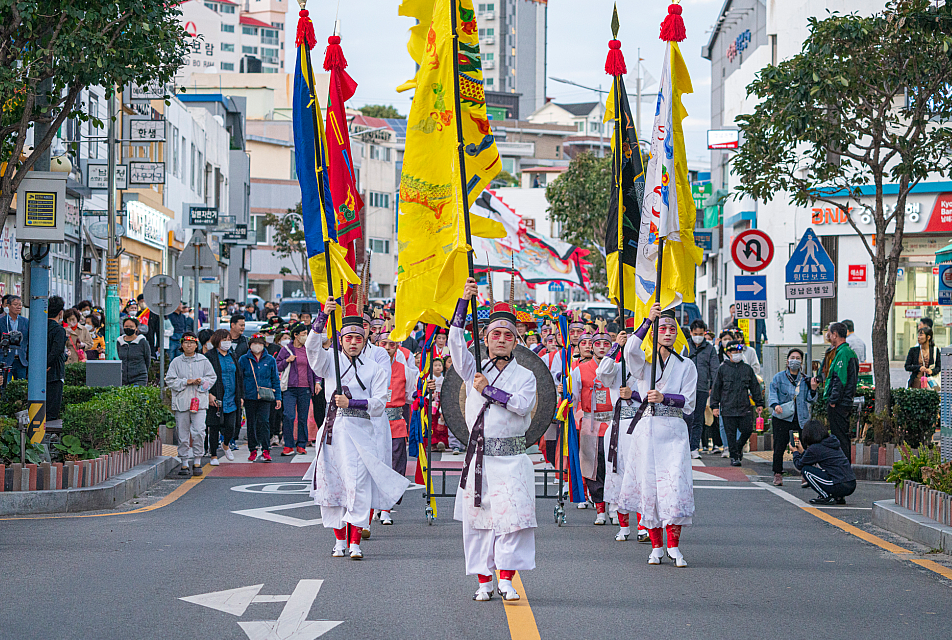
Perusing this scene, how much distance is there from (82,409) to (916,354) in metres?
13.9

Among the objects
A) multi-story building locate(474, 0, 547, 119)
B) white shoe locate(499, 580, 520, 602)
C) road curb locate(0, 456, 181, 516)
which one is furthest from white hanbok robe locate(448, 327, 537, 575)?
multi-story building locate(474, 0, 547, 119)

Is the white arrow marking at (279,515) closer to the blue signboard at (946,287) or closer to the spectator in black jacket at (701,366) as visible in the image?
the spectator in black jacket at (701,366)

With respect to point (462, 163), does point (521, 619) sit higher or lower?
lower

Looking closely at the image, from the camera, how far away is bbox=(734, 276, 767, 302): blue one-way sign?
18.1 m

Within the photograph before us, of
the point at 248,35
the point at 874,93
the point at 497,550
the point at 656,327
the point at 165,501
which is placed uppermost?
the point at 248,35

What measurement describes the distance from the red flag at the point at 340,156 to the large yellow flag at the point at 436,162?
1639 millimetres

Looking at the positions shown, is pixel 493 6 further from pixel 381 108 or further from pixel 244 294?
pixel 244 294

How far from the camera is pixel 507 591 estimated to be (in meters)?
7.27

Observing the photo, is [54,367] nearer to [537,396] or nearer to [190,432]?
[190,432]

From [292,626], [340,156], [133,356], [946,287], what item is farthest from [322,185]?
[946,287]

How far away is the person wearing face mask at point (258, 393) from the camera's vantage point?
1627cm

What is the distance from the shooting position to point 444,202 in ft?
28.4

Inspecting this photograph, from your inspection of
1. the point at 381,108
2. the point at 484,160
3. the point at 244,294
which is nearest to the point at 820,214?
the point at 484,160

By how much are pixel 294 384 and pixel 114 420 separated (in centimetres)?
495
